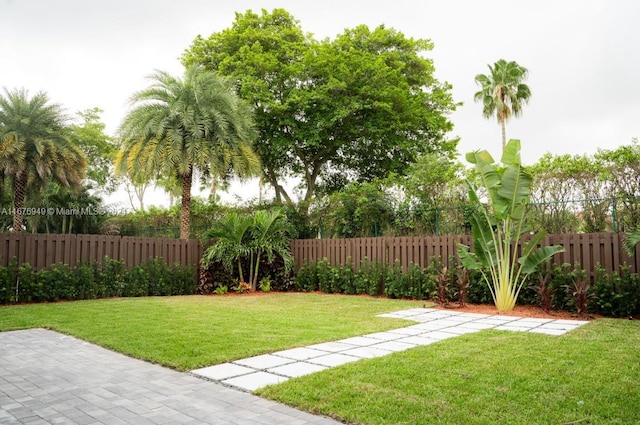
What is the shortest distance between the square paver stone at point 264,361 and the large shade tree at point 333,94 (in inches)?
684

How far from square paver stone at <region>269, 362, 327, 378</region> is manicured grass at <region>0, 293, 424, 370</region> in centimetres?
69

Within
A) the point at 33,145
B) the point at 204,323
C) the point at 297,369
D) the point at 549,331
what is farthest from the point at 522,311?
the point at 33,145

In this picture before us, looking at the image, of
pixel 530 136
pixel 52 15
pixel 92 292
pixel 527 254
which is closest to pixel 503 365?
pixel 527 254

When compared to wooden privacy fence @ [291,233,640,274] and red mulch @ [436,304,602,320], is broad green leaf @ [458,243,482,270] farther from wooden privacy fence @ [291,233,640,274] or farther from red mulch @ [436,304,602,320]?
red mulch @ [436,304,602,320]

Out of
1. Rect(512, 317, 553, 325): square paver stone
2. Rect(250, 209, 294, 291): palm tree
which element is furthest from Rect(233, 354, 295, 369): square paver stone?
Rect(250, 209, 294, 291): palm tree

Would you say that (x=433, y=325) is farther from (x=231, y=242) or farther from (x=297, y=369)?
(x=231, y=242)

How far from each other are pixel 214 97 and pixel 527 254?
11.4 meters

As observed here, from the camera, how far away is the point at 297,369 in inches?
191

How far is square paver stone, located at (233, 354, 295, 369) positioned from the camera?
504cm

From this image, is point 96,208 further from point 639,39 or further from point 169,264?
point 639,39

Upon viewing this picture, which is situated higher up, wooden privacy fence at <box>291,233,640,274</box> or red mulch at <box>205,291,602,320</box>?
wooden privacy fence at <box>291,233,640,274</box>

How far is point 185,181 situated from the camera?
16594 millimetres

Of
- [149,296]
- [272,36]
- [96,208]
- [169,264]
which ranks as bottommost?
[149,296]

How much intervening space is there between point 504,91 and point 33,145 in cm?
2334
